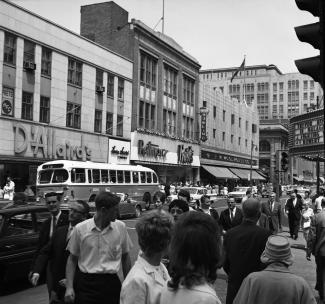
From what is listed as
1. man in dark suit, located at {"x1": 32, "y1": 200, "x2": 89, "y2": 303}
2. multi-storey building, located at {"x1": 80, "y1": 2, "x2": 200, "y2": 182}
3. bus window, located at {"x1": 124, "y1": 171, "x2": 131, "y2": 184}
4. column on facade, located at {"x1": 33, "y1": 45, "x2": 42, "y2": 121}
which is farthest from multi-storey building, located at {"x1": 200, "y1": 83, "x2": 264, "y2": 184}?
man in dark suit, located at {"x1": 32, "y1": 200, "x2": 89, "y2": 303}

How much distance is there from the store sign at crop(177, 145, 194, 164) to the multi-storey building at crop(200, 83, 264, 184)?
4087mm

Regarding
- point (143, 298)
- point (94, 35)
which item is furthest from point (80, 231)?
point (94, 35)

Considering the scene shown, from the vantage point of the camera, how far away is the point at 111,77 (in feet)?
135

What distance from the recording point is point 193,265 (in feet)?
8.86

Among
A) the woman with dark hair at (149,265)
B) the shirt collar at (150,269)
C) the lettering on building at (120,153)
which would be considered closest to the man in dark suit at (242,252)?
the woman with dark hair at (149,265)

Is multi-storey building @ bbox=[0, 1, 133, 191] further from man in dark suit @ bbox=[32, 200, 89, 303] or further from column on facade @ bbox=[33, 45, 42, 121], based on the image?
man in dark suit @ bbox=[32, 200, 89, 303]

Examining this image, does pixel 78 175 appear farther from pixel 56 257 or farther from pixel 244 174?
pixel 244 174

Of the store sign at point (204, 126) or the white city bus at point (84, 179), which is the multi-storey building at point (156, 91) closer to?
the store sign at point (204, 126)

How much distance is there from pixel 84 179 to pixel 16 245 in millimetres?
16990

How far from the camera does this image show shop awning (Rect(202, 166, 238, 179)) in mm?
59203

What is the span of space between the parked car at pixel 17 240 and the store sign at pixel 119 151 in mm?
30658

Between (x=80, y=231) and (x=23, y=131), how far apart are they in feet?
89.2

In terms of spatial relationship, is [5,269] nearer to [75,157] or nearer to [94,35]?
[75,157]

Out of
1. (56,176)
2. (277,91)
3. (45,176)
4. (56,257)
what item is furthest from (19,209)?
(277,91)
